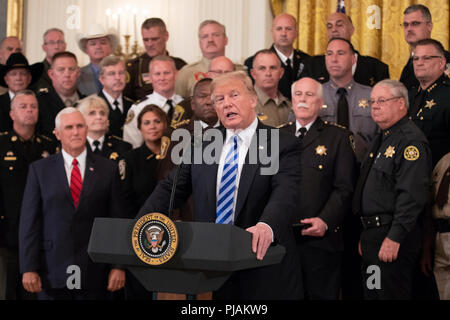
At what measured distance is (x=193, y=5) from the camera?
7535 millimetres

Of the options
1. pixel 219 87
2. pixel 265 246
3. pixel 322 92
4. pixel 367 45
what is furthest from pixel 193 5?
pixel 265 246

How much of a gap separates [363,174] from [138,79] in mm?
2480

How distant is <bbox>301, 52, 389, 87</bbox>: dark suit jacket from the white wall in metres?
1.92

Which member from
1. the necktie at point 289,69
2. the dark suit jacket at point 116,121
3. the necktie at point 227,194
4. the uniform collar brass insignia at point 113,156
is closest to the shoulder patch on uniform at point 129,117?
the dark suit jacket at point 116,121

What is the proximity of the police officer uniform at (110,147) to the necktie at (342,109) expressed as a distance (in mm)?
1439

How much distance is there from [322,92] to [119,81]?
1712 millimetres

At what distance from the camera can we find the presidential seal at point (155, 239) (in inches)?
78.8

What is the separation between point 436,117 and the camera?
173 inches

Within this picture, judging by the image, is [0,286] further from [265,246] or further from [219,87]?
[265,246]

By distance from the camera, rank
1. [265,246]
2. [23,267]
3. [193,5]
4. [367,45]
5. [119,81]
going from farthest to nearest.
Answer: [193,5]
[367,45]
[119,81]
[23,267]
[265,246]

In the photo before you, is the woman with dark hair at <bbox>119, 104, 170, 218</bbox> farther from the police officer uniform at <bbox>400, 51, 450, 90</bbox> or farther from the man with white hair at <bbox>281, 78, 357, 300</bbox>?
the police officer uniform at <bbox>400, 51, 450, 90</bbox>

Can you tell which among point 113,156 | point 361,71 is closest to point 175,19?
point 361,71

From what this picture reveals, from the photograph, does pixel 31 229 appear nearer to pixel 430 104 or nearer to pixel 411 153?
pixel 411 153

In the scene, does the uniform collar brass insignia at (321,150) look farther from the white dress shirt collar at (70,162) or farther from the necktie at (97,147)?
the necktie at (97,147)
